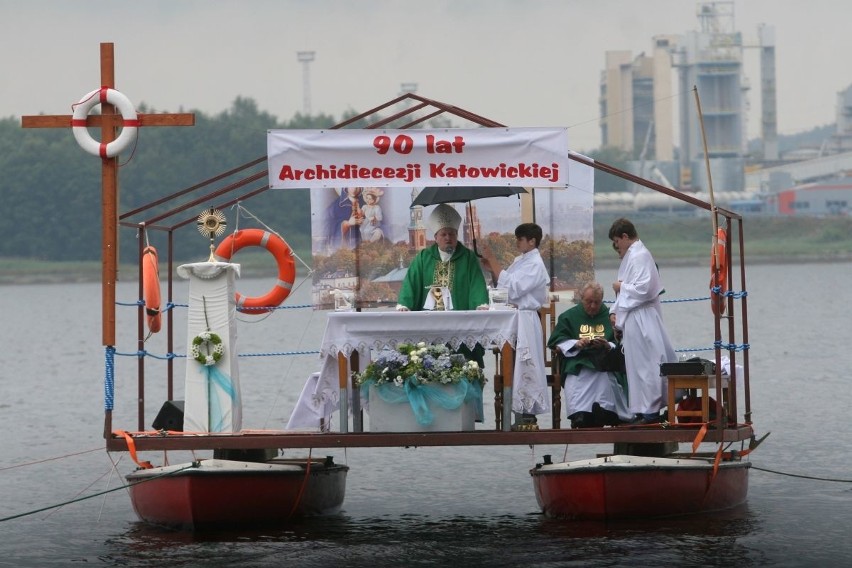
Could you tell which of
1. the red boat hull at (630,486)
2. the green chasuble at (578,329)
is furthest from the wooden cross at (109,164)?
the red boat hull at (630,486)

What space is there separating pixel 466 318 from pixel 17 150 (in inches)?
3961

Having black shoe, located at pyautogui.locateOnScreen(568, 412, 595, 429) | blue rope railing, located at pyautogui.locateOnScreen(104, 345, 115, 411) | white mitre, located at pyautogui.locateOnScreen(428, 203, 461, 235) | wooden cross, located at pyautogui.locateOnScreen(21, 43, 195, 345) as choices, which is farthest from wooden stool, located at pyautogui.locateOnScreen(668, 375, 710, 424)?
blue rope railing, located at pyautogui.locateOnScreen(104, 345, 115, 411)

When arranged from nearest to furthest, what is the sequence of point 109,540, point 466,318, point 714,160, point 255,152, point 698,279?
1. point 466,318
2. point 109,540
3. point 698,279
4. point 255,152
5. point 714,160

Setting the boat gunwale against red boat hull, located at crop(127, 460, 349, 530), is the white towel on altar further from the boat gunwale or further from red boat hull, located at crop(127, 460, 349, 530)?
red boat hull, located at crop(127, 460, 349, 530)

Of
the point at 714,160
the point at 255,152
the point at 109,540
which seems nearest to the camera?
the point at 109,540

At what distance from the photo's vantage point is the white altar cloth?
13750 millimetres

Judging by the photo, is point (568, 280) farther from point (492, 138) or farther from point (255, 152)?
point (255, 152)

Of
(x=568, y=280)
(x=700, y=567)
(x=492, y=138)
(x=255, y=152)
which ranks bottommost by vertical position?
(x=700, y=567)

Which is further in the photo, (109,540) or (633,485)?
(109,540)

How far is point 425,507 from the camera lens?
18.2 meters

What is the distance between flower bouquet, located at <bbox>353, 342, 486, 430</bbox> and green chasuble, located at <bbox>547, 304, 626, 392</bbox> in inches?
43.7

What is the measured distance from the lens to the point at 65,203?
103562 mm

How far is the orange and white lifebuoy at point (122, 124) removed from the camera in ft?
46.0

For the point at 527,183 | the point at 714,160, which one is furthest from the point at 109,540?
the point at 714,160
